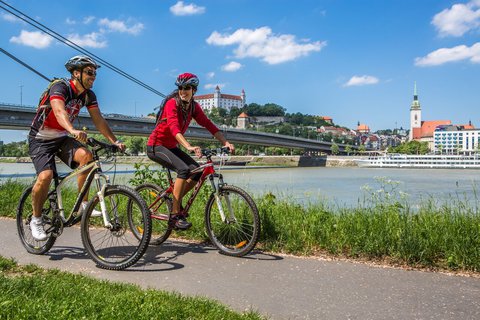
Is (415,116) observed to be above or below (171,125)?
above

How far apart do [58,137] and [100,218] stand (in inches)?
30.1

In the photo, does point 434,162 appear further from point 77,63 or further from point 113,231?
point 77,63

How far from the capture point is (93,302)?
89.7 inches

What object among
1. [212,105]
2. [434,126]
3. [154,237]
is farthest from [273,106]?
[154,237]

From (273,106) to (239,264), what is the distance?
554 feet

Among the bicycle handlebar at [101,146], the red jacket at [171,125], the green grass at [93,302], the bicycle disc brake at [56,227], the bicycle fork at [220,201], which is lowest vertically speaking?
the green grass at [93,302]

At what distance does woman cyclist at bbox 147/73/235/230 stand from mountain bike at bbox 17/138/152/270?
40 centimetres

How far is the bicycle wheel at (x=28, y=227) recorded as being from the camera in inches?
151

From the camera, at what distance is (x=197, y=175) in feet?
12.9

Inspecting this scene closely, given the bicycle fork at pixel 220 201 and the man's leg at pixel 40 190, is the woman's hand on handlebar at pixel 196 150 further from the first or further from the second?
the man's leg at pixel 40 190

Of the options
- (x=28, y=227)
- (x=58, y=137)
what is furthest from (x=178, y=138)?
(x=28, y=227)

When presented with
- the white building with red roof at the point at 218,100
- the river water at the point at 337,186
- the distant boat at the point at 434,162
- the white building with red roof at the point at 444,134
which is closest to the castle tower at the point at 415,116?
the white building with red roof at the point at 444,134

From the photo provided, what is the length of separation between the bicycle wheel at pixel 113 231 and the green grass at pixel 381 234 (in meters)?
0.91

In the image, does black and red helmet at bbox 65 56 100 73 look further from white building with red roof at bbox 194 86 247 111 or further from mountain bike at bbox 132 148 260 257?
white building with red roof at bbox 194 86 247 111
